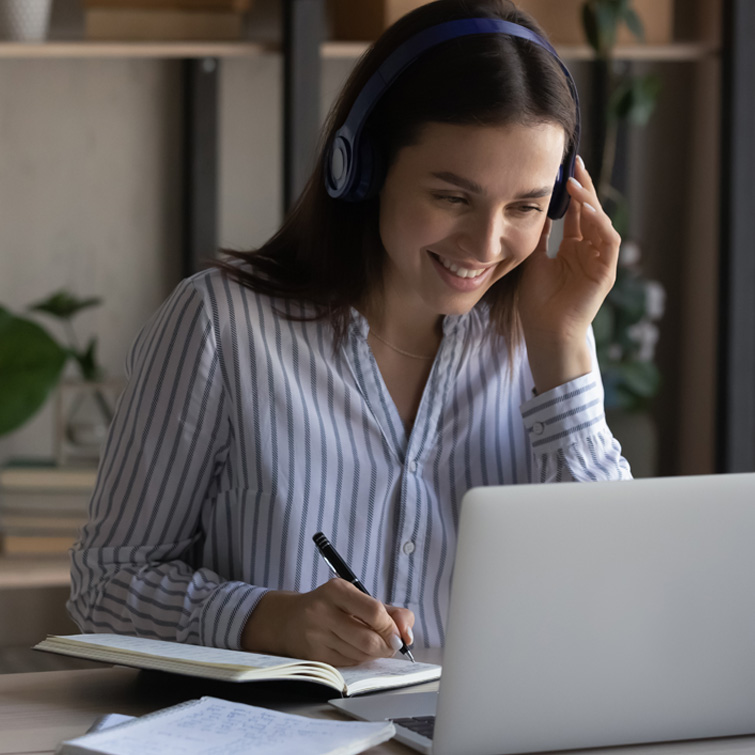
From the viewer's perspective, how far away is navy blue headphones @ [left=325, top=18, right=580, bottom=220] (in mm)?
1154

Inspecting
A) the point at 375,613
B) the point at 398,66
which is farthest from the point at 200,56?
the point at 375,613

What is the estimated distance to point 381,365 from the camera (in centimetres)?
134

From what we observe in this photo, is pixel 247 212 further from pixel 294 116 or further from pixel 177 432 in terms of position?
pixel 177 432

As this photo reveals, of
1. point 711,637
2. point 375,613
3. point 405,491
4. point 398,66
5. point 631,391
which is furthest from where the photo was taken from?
point 631,391

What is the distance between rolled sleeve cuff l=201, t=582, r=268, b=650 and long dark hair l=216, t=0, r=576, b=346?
359mm

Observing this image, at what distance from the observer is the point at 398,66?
3.82ft

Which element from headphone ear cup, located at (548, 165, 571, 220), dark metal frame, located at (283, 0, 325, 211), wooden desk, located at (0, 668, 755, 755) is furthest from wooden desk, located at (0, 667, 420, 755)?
dark metal frame, located at (283, 0, 325, 211)

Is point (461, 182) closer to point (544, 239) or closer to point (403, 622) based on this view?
point (544, 239)

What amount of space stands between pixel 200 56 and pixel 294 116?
308mm

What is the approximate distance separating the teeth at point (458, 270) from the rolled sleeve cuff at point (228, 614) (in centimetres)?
42

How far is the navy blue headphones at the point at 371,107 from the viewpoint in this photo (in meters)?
1.15

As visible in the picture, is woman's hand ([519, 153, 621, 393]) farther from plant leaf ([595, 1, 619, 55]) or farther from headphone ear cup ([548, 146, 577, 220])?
plant leaf ([595, 1, 619, 55])

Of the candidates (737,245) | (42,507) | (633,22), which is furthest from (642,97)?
(42,507)

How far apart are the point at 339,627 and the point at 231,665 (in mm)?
128
